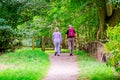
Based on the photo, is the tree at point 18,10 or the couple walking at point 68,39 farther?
the couple walking at point 68,39

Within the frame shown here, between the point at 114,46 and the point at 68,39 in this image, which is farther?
the point at 68,39

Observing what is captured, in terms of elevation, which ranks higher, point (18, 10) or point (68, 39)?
point (18, 10)

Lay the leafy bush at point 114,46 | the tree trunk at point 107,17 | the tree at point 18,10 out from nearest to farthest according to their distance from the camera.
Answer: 1. the leafy bush at point 114,46
2. the tree at point 18,10
3. the tree trunk at point 107,17

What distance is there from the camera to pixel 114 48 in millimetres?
10906

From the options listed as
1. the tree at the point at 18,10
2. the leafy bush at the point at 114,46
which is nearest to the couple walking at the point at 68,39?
the tree at the point at 18,10

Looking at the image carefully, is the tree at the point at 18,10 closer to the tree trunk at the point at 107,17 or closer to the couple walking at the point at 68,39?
the couple walking at the point at 68,39

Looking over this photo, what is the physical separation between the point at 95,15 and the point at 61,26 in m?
5.58

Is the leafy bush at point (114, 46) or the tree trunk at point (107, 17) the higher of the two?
the tree trunk at point (107, 17)

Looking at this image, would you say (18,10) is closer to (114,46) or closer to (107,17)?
(114,46)

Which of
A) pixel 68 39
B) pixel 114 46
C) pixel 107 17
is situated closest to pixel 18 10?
pixel 68 39

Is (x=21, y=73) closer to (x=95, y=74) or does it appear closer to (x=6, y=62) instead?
(x=95, y=74)

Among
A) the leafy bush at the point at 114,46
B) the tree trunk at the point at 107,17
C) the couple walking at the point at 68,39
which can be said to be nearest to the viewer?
the leafy bush at the point at 114,46

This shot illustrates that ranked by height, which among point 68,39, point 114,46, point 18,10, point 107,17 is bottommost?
point 114,46

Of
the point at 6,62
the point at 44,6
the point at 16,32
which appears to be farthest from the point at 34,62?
the point at 44,6
